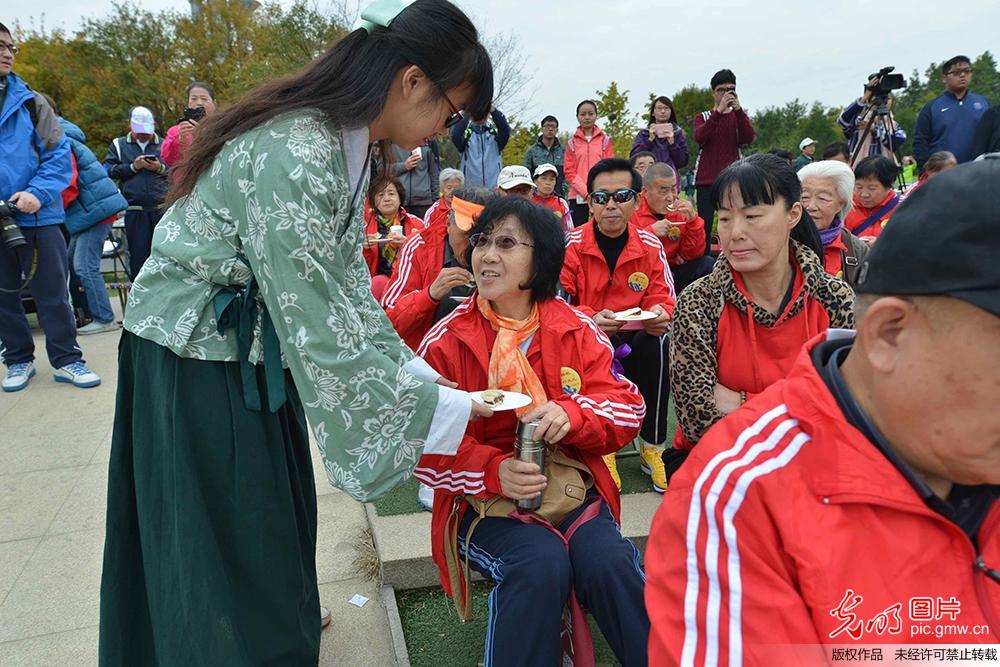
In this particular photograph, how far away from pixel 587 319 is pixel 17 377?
4.63 m

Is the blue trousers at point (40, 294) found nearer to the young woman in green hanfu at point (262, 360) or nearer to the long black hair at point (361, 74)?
the young woman in green hanfu at point (262, 360)

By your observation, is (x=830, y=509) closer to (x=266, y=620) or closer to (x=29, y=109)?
(x=266, y=620)

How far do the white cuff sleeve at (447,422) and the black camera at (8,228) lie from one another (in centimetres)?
398

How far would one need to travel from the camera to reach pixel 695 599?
3.25ft

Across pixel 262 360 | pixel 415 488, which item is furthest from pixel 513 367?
pixel 415 488

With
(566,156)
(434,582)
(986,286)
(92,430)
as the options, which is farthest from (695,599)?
(566,156)

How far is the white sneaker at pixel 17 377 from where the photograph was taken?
4.83 meters

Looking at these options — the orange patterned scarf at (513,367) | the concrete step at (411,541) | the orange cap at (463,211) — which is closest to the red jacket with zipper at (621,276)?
the orange cap at (463,211)

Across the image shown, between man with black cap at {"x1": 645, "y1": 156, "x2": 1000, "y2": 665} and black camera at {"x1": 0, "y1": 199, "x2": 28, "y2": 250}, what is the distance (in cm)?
468

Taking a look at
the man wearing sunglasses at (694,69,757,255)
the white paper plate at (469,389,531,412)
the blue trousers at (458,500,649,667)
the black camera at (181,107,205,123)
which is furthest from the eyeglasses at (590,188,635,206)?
the black camera at (181,107,205,123)

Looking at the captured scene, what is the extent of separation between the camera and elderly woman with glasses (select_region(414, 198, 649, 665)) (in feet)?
5.92

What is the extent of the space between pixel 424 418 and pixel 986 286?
113 centimetres

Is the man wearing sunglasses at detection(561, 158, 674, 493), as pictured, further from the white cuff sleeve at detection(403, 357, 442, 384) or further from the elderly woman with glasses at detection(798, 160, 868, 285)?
the white cuff sleeve at detection(403, 357, 442, 384)

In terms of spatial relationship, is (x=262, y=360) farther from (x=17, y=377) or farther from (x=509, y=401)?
(x=17, y=377)
